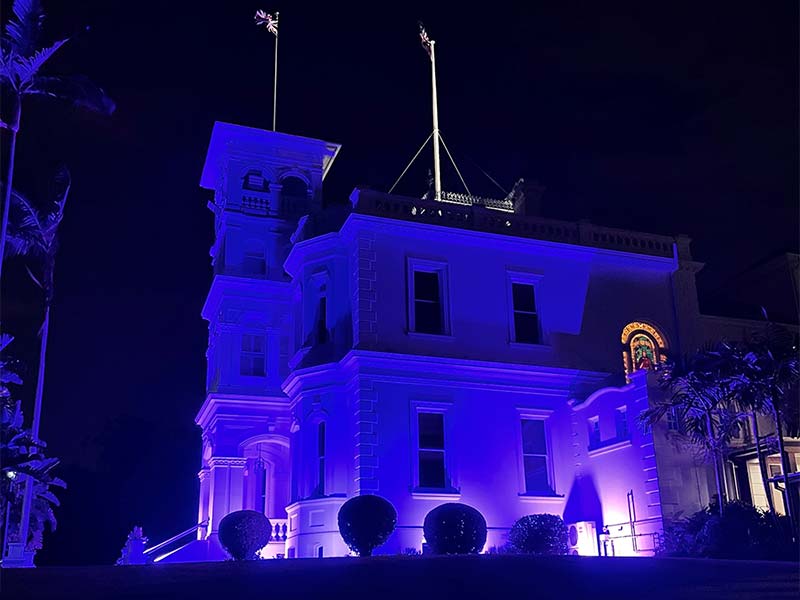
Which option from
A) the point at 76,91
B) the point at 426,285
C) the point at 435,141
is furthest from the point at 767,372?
the point at 76,91

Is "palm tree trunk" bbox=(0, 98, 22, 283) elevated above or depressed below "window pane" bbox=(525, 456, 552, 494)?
above

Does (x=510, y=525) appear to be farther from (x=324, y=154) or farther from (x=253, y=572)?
(x=324, y=154)

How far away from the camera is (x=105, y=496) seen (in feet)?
172

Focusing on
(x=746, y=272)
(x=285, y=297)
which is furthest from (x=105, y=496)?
(x=746, y=272)

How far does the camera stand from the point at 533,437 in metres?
25.9

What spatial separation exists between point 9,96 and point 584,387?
720 inches

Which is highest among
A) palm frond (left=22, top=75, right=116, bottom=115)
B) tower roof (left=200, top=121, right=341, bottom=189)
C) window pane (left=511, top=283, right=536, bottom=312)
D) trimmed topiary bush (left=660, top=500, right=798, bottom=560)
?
tower roof (left=200, top=121, right=341, bottom=189)

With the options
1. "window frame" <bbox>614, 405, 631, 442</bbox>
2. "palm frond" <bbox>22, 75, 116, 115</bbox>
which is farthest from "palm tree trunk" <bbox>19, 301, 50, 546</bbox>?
"window frame" <bbox>614, 405, 631, 442</bbox>

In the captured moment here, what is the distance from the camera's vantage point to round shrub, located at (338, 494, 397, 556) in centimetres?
1836

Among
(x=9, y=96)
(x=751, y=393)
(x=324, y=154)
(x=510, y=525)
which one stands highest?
(x=324, y=154)

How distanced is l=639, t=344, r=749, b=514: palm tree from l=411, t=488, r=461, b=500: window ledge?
5487 mm

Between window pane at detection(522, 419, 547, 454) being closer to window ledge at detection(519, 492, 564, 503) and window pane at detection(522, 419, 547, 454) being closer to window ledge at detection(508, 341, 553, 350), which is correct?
window ledge at detection(519, 492, 564, 503)

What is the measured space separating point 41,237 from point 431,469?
1442 cm

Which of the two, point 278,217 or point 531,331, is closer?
point 531,331
